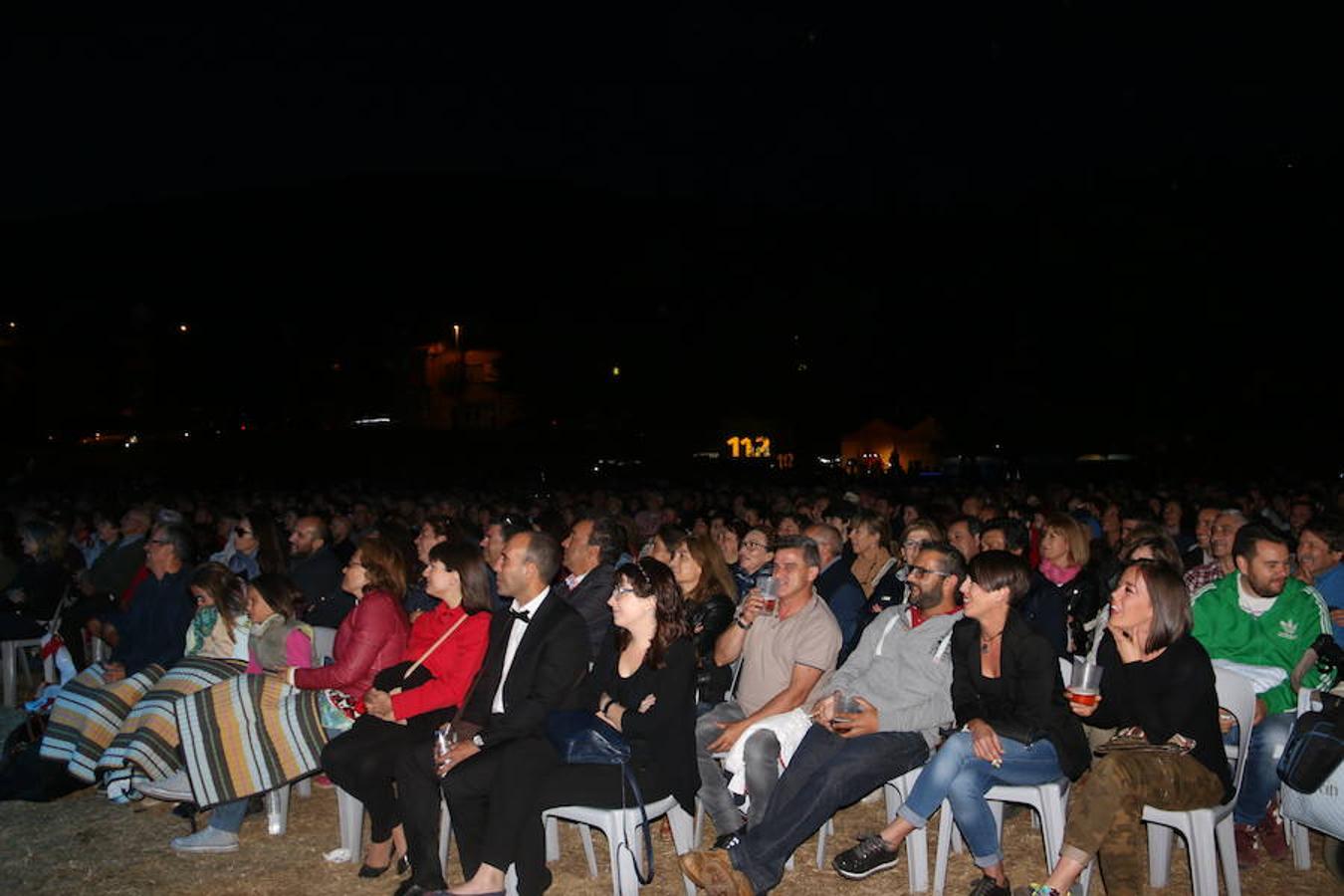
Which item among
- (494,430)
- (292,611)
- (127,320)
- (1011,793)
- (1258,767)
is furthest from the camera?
(127,320)

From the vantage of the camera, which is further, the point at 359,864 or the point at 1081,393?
the point at 1081,393

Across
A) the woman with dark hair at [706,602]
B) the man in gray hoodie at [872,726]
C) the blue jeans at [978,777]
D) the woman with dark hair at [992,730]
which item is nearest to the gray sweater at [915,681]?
the man in gray hoodie at [872,726]

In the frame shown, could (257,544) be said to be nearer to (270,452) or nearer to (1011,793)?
(1011,793)

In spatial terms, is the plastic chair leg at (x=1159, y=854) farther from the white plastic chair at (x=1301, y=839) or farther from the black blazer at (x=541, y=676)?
the black blazer at (x=541, y=676)

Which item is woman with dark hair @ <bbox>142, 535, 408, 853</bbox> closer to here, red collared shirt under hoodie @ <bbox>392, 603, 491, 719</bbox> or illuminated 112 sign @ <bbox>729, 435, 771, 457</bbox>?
red collared shirt under hoodie @ <bbox>392, 603, 491, 719</bbox>

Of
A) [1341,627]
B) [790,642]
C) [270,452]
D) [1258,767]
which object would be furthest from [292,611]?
[270,452]

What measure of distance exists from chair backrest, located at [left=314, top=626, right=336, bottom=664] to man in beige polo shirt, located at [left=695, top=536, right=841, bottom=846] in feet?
6.82

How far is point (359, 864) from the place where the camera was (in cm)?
467

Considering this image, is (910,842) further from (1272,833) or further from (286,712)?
(286,712)

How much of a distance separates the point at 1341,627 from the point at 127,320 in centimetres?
5498

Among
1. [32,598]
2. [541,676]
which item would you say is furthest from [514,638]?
[32,598]

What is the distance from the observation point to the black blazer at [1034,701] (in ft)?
13.1

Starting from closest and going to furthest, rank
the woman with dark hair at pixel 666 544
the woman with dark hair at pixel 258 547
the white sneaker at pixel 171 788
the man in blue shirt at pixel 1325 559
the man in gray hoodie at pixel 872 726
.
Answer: the man in gray hoodie at pixel 872 726 → the white sneaker at pixel 171 788 → the man in blue shirt at pixel 1325 559 → the woman with dark hair at pixel 666 544 → the woman with dark hair at pixel 258 547

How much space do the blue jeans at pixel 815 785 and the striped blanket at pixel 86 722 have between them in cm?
335
